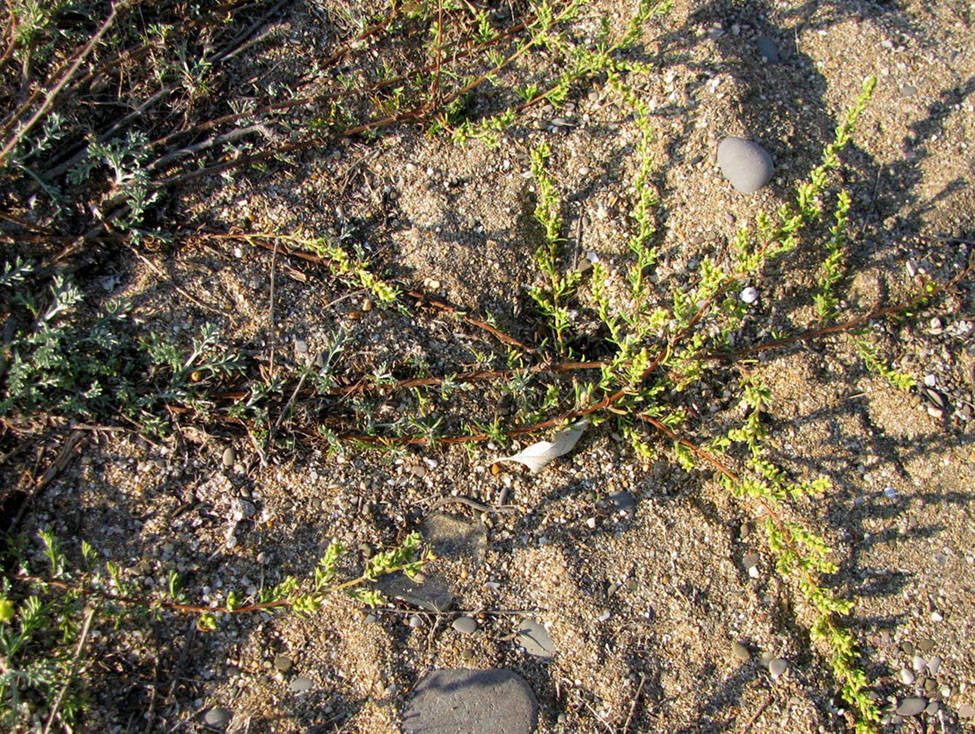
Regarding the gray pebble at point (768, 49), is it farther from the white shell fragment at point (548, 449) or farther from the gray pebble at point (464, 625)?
the gray pebble at point (464, 625)

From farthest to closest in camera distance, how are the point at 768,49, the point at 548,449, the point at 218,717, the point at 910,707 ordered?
the point at 768,49, the point at 548,449, the point at 910,707, the point at 218,717

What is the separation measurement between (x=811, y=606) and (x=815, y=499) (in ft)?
1.32

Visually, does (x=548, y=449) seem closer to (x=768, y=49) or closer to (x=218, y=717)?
(x=218, y=717)

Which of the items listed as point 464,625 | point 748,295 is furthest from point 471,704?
point 748,295

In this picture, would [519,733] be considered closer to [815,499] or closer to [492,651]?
[492,651]

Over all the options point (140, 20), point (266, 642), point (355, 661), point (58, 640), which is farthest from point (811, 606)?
point (140, 20)

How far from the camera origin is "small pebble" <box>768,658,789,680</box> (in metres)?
2.65

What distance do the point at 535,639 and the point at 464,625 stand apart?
265 mm

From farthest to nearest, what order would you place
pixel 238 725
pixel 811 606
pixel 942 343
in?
1. pixel 942 343
2. pixel 811 606
3. pixel 238 725

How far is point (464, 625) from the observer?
268cm

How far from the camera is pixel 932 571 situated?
9.14 ft

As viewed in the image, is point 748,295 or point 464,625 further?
point 748,295

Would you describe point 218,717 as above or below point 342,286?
below

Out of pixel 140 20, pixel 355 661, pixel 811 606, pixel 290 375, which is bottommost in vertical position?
pixel 355 661
